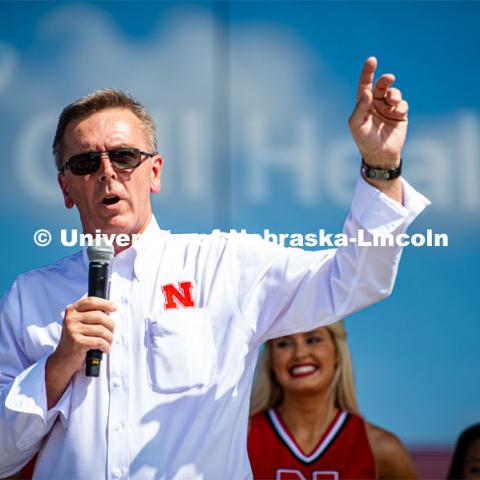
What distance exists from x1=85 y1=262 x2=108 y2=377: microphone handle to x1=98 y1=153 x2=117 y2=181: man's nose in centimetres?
38

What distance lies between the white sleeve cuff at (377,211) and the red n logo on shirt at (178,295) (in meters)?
0.61

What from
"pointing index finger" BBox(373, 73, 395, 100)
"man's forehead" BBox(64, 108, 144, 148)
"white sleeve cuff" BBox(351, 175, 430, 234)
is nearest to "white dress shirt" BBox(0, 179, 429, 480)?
"white sleeve cuff" BBox(351, 175, 430, 234)

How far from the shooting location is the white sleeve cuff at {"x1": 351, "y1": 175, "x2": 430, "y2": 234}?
2271mm

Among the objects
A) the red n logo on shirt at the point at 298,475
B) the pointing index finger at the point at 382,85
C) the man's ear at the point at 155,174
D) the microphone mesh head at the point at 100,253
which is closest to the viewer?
the pointing index finger at the point at 382,85

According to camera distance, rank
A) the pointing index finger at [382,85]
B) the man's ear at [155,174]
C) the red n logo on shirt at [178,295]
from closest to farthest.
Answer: the pointing index finger at [382,85] < the red n logo on shirt at [178,295] < the man's ear at [155,174]

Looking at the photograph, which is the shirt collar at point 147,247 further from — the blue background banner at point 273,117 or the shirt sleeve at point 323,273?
the blue background banner at point 273,117

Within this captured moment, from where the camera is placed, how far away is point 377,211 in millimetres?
2279

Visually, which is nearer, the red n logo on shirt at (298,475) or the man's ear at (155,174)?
the man's ear at (155,174)

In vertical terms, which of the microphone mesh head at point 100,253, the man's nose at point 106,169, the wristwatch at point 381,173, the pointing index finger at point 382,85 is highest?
the pointing index finger at point 382,85

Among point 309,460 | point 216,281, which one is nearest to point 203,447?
point 216,281

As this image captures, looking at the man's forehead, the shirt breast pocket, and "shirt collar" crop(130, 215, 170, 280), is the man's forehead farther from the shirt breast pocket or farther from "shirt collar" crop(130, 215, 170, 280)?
the shirt breast pocket

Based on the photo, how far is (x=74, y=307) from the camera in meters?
2.34

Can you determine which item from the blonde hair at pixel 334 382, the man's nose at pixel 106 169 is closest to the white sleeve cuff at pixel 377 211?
the man's nose at pixel 106 169

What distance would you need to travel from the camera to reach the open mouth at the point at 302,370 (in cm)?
409
